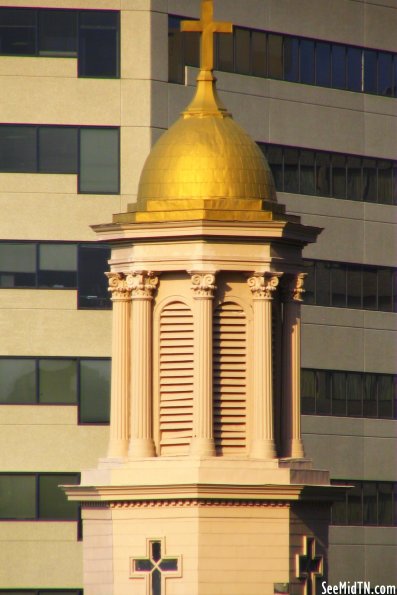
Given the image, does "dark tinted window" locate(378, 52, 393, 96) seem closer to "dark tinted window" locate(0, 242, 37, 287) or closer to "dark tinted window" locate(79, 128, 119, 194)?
"dark tinted window" locate(79, 128, 119, 194)

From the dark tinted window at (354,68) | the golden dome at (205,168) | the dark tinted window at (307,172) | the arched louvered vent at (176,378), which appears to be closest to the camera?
the arched louvered vent at (176,378)

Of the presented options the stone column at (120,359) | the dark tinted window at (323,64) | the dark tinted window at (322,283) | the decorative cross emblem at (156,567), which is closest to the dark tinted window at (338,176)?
the dark tinted window at (322,283)

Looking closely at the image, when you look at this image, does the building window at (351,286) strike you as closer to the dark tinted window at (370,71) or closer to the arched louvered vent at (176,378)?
the dark tinted window at (370,71)

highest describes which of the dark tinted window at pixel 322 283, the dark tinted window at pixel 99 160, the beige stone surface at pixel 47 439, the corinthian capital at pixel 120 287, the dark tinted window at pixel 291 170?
the dark tinted window at pixel 291 170

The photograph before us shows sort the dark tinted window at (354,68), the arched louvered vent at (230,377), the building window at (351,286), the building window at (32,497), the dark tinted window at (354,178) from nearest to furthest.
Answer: the arched louvered vent at (230,377) → the building window at (32,497) → the building window at (351,286) → the dark tinted window at (354,178) → the dark tinted window at (354,68)

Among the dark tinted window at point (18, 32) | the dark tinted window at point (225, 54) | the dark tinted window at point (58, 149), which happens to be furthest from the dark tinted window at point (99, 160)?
the dark tinted window at point (225, 54)

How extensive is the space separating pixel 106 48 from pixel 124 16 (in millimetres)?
1497

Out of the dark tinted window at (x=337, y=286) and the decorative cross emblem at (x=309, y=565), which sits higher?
the dark tinted window at (x=337, y=286)

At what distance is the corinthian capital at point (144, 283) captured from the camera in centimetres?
5656

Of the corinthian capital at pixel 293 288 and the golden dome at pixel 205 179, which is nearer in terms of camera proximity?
the golden dome at pixel 205 179

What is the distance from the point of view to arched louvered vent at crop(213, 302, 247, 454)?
56250mm

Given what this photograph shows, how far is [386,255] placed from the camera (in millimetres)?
116750

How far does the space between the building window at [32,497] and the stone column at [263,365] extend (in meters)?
48.7

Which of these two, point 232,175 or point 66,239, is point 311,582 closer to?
point 232,175
